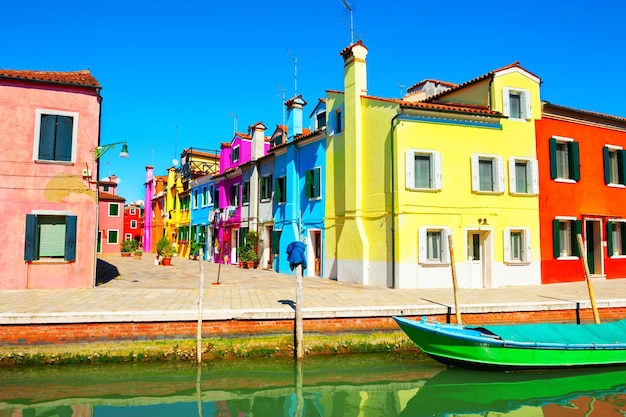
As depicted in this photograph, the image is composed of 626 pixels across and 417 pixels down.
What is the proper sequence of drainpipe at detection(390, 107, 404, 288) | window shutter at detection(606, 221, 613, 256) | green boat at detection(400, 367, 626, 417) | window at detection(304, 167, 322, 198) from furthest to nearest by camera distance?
window at detection(304, 167, 322, 198) < window shutter at detection(606, 221, 613, 256) < drainpipe at detection(390, 107, 404, 288) < green boat at detection(400, 367, 626, 417)

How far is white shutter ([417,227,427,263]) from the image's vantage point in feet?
49.5

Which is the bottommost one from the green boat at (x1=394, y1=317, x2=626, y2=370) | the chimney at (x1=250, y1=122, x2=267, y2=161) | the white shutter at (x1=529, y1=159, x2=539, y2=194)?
the green boat at (x1=394, y1=317, x2=626, y2=370)

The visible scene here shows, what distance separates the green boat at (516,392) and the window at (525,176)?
8.39 meters

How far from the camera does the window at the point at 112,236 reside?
39.6m

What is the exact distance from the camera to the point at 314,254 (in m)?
20.7

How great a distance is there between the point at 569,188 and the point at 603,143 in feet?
9.73

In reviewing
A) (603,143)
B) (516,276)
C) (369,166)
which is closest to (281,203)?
(369,166)

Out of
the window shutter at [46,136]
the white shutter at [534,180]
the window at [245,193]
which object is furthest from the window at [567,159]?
the window shutter at [46,136]

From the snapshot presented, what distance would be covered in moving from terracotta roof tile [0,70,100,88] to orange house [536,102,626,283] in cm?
1660

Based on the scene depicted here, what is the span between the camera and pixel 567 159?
59.1 ft

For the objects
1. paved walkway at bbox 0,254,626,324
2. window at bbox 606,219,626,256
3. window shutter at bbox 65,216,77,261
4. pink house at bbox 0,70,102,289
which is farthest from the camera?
window at bbox 606,219,626,256

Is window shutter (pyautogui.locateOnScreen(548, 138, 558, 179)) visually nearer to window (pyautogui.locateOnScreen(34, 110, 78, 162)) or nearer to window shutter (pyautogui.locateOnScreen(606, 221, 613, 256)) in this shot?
window shutter (pyautogui.locateOnScreen(606, 221, 613, 256))

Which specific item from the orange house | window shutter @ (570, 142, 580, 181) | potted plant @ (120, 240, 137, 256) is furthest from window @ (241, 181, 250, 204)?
window shutter @ (570, 142, 580, 181)

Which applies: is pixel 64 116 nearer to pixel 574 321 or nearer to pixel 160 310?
pixel 160 310
